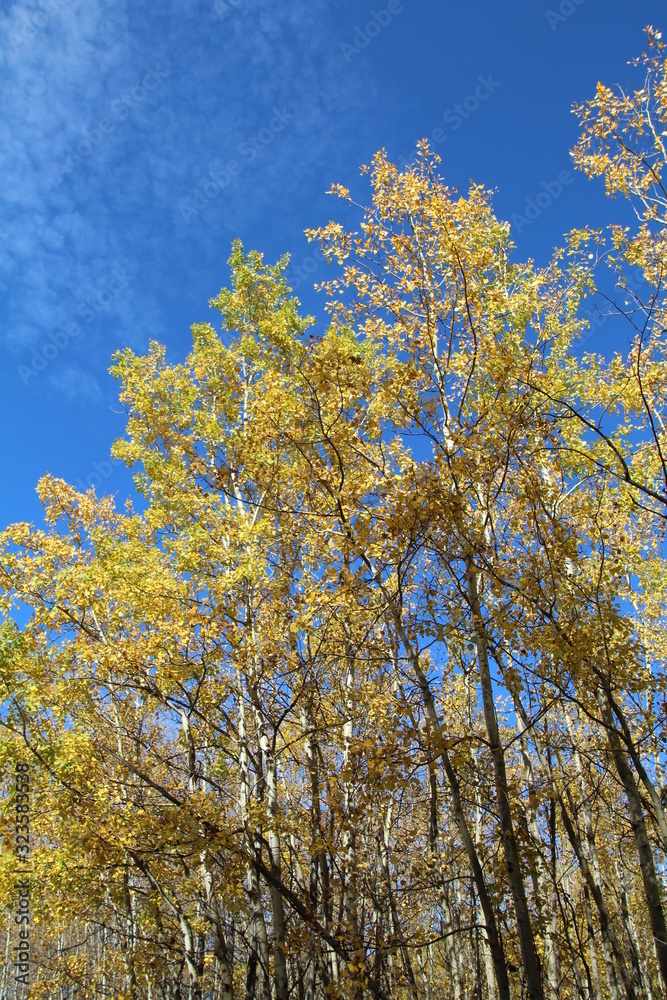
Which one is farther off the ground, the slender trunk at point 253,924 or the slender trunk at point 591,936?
the slender trunk at point 253,924

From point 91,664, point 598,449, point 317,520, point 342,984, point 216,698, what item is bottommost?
point 342,984

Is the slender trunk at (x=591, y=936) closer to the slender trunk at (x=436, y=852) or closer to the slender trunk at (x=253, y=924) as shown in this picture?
the slender trunk at (x=436, y=852)

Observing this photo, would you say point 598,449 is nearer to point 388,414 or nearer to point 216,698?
point 388,414

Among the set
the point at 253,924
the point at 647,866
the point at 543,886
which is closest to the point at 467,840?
the point at 647,866

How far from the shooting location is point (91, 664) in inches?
288

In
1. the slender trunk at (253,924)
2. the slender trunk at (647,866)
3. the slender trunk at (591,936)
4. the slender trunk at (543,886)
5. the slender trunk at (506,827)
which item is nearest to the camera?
the slender trunk at (506,827)

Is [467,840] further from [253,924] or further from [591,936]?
[253,924]

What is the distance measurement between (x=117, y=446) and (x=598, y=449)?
6.07 m

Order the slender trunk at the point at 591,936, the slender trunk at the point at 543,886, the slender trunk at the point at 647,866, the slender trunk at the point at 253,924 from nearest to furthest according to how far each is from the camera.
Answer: the slender trunk at the point at 647,866 < the slender trunk at the point at 543,886 < the slender trunk at the point at 253,924 < the slender trunk at the point at 591,936

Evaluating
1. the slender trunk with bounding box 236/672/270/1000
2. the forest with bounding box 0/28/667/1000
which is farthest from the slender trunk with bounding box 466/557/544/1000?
the slender trunk with bounding box 236/672/270/1000

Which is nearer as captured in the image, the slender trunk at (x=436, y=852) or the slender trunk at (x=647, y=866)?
the slender trunk at (x=647, y=866)

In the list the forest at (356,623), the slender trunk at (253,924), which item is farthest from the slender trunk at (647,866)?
the slender trunk at (253,924)

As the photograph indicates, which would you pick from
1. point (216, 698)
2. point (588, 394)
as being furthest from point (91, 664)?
point (588, 394)

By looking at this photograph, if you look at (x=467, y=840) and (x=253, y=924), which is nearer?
(x=467, y=840)
